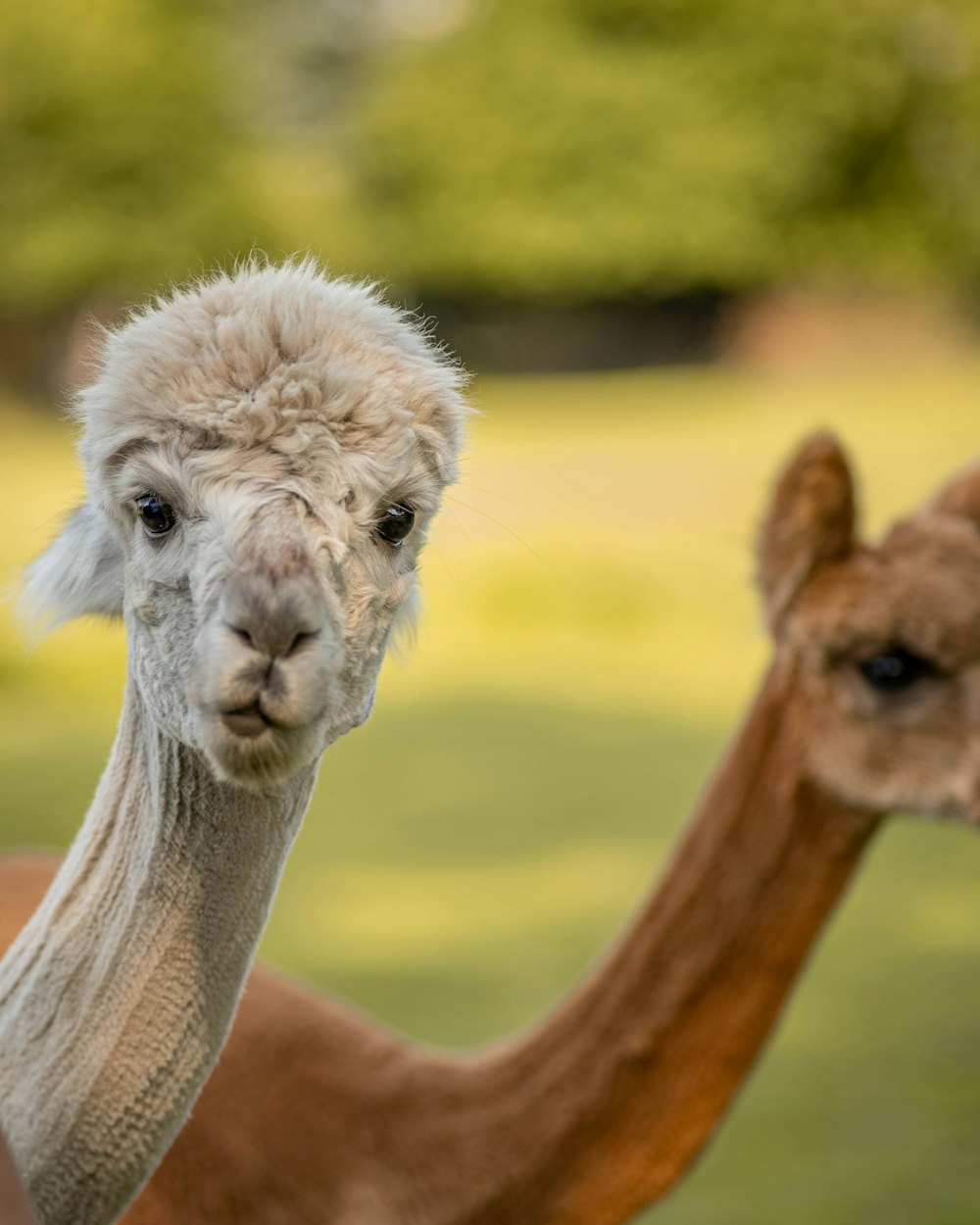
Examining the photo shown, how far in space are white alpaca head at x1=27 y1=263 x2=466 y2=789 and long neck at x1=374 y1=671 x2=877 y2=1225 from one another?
2.50 ft

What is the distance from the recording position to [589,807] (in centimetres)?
521

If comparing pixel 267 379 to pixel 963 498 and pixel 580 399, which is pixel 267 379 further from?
pixel 580 399

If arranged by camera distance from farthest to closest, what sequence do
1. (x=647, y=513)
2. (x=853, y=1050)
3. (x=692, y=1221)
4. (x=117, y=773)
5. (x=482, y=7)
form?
(x=482, y=7) < (x=647, y=513) < (x=853, y=1050) < (x=692, y=1221) < (x=117, y=773)

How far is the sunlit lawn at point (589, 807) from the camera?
3.12 metres

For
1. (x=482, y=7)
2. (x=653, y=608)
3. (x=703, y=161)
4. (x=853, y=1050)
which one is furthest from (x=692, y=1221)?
(x=482, y=7)

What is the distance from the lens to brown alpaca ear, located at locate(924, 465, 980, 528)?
2.20 m

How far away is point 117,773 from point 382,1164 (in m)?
0.69

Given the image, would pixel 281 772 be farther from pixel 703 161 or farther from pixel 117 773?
pixel 703 161

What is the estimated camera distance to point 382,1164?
65.3 inches

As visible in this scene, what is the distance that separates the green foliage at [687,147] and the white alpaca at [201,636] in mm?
16877

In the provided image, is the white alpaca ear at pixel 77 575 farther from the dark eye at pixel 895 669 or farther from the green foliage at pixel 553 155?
the green foliage at pixel 553 155

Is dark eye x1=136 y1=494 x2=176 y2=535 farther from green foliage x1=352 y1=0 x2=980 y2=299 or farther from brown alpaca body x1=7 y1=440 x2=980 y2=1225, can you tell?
green foliage x1=352 y1=0 x2=980 y2=299

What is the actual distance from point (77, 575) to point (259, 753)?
0.29 metres

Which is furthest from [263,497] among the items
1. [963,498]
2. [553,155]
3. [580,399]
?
[553,155]
